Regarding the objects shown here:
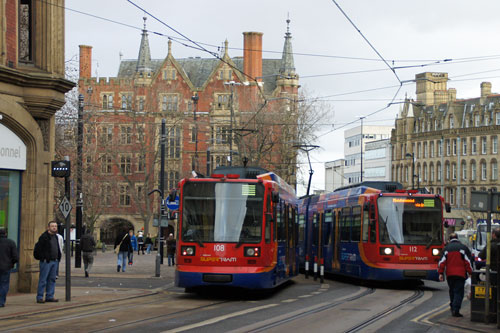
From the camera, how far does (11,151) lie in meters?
21.3

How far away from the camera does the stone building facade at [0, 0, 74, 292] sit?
21.2 metres

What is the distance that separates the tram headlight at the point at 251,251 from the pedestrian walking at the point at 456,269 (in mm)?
4571

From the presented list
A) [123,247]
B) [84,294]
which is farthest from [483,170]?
[84,294]

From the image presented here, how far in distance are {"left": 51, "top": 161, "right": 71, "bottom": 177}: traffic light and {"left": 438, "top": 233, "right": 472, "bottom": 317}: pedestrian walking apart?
27.3ft

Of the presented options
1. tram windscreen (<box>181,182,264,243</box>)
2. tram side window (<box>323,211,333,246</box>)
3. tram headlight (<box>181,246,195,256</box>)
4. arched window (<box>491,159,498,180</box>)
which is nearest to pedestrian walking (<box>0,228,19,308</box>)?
tram headlight (<box>181,246,195,256</box>)

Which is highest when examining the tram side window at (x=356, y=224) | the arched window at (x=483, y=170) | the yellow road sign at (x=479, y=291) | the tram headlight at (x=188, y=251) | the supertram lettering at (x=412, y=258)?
the arched window at (x=483, y=170)

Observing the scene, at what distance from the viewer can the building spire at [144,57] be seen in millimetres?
90438

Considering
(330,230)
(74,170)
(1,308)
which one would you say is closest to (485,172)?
(74,170)

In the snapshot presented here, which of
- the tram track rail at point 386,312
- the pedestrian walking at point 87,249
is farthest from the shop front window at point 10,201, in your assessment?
the tram track rail at point 386,312

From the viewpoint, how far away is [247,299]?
71.6 ft

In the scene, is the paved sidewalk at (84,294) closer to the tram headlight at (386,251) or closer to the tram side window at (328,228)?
the tram side window at (328,228)

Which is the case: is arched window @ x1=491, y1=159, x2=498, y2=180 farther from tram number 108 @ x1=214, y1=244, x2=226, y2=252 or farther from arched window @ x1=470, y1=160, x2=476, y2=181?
tram number 108 @ x1=214, y1=244, x2=226, y2=252

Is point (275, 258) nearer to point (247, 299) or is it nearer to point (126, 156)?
point (247, 299)

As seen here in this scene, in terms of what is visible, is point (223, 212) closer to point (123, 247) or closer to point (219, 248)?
point (219, 248)
